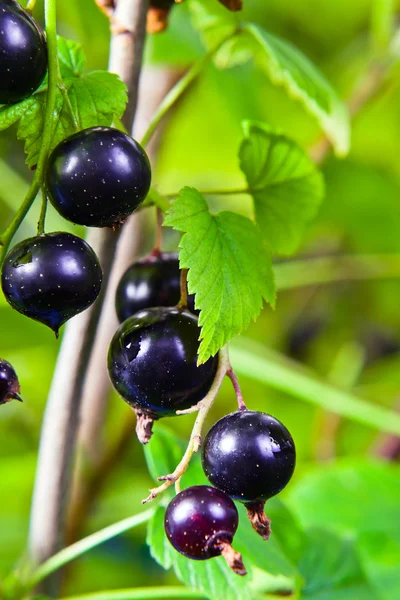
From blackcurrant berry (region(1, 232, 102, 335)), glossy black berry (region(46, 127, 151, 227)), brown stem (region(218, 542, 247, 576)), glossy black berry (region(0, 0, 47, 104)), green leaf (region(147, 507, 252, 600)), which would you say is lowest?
green leaf (region(147, 507, 252, 600))

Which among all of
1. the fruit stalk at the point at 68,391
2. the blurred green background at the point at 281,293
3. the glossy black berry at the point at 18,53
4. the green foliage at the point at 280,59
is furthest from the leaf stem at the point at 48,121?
the blurred green background at the point at 281,293

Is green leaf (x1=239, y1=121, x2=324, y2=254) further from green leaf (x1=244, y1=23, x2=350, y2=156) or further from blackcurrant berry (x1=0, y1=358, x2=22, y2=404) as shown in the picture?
blackcurrant berry (x1=0, y1=358, x2=22, y2=404)

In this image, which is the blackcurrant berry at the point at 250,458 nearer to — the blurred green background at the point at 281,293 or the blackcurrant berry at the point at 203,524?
the blackcurrant berry at the point at 203,524

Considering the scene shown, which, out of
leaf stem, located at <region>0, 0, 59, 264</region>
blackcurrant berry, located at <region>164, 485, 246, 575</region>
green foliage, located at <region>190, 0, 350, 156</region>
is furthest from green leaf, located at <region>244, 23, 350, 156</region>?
blackcurrant berry, located at <region>164, 485, 246, 575</region>

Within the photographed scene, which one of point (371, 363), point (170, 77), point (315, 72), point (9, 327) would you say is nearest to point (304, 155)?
point (315, 72)

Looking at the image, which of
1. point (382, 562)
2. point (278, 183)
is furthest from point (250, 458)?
point (382, 562)

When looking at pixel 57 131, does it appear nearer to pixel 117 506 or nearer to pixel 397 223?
pixel 117 506

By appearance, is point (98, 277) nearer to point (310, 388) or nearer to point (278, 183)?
point (278, 183)
